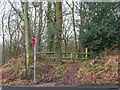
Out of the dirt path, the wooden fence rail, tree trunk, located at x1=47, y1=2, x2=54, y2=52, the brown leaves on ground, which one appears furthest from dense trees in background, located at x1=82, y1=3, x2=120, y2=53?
tree trunk, located at x1=47, y1=2, x2=54, y2=52

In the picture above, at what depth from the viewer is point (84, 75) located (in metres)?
5.22

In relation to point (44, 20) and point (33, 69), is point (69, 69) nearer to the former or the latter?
point (33, 69)

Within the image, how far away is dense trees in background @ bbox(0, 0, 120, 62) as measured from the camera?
600 centimetres

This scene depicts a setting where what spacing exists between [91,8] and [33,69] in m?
2.54

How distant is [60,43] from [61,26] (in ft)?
1.65

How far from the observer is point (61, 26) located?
607 centimetres

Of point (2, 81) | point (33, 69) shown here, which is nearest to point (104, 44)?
point (33, 69)

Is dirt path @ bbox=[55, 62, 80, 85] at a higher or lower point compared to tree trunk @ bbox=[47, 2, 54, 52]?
lower

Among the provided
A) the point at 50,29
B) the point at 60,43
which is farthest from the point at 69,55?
the point at 50,29

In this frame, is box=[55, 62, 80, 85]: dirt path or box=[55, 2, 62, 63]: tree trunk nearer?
box=[55, 62, 80, 85]: dirt path

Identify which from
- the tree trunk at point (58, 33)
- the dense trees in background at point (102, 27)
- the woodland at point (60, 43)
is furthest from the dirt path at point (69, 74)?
the dense trees in background at point (102, 27)

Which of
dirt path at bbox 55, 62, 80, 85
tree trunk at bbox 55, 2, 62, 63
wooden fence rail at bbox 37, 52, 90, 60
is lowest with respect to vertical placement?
dirt path at bbox 55, 62, 80, 85

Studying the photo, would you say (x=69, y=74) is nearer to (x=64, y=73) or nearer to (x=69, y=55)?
(x=64, y=73)

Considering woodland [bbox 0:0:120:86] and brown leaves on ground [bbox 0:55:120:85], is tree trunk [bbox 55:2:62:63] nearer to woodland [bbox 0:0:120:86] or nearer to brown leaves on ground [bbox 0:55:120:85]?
woodland [bbox 0:0:120:86]
